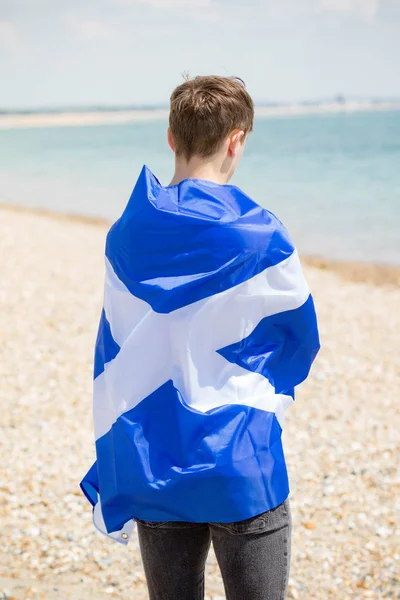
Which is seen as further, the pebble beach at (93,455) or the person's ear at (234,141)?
the pebble beach at (93,455)

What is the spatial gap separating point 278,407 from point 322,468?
2.91 metres

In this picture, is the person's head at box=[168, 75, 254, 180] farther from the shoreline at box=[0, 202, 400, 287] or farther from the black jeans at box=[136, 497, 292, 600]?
the shoreline at box=[0, 202, 400, 287]

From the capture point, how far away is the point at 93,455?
465 cm

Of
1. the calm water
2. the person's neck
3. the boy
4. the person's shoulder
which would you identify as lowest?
the calm water

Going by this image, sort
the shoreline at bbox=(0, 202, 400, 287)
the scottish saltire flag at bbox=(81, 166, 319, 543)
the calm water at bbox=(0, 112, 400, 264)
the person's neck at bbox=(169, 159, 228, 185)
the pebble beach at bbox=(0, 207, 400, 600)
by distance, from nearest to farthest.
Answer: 1. the scottish saltire flag at bbox=(81, 166, 319, 543)
2. the person's neck at bbox=(169, 159, 228, 185)
3. the pebble beach at bbox=(0, 207, 400, 600)
4. the shoreline at bbox=(0, 202, 400, 287)
5. the calm water at bbox=(0, 112, 400, 264)

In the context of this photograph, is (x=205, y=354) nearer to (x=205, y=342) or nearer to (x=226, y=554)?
(x=205, y=342)

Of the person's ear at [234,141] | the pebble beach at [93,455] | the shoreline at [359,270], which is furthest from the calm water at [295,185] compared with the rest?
the person's ear at [234,141]

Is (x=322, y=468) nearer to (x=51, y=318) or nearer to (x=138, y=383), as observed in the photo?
(x=138, y=383)

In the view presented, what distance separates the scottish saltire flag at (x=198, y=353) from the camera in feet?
5.48

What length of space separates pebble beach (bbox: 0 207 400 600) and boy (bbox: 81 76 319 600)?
65.3 inches

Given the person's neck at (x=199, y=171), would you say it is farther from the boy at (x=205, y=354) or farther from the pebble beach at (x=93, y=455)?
the pebble beach at (x=93, y=455)

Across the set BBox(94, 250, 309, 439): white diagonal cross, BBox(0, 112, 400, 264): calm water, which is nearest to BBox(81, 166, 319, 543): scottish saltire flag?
BBox(94, 250, 309, 439): white diagonal cross

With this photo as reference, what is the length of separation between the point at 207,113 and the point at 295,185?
21102mm

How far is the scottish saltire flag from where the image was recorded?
1.67 metres
